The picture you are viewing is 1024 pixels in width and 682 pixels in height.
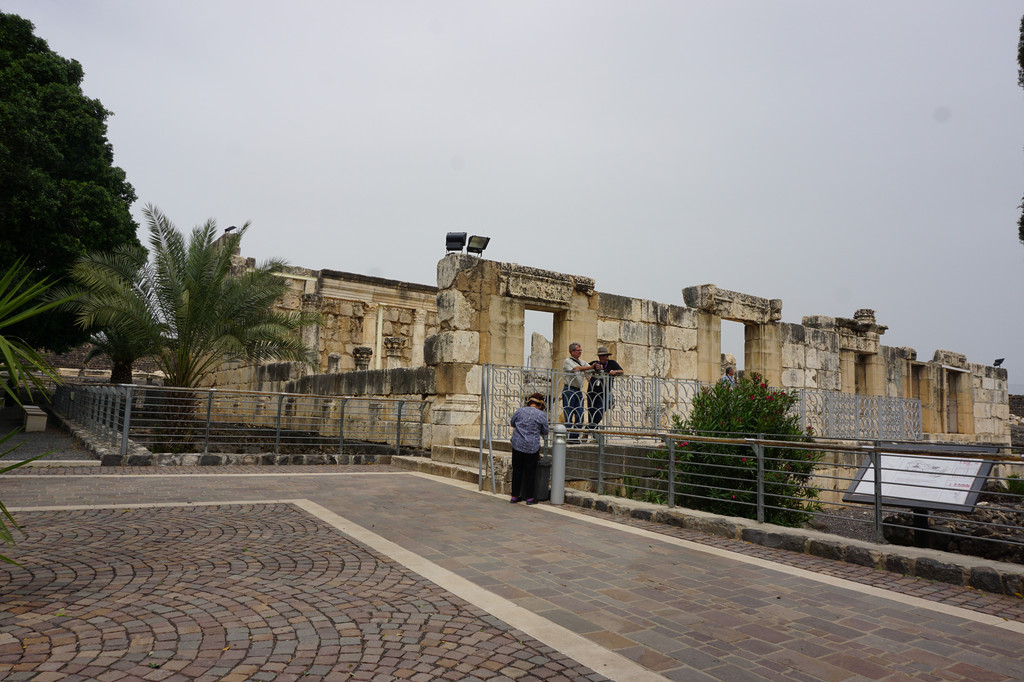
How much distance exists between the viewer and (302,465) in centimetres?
1245

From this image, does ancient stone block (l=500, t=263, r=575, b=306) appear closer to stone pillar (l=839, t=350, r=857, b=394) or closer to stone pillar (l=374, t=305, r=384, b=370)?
stone pillar (l=839, t=350, r=857, b=394)

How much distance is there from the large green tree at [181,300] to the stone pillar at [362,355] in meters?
5.31

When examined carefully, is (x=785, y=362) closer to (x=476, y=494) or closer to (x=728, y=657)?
(x=476, y=494)

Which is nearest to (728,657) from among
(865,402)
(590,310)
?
(590,310)

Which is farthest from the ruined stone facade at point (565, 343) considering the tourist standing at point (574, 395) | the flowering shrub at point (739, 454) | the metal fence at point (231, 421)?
the flowering shrub at point (739, 454)

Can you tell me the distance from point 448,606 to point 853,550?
12.0ft

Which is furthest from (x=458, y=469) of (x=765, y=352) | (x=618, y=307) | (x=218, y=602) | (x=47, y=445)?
(x=47, y=445)

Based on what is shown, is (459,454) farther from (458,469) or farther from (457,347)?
(457,347)

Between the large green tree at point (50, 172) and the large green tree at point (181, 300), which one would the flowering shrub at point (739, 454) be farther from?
the large green tree at point (50, 172)

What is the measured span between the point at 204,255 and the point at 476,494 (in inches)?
374

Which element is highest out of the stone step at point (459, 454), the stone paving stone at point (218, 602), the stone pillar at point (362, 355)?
the stone pillar at point (362, 355)

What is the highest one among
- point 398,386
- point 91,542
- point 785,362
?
point 785,362

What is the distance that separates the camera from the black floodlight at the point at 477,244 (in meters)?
11.8

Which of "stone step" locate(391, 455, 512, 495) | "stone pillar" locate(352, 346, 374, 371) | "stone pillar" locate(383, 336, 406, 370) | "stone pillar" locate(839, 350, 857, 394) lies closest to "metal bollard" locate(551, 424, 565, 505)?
"stone step" locate(391, 455, 512, 495)
